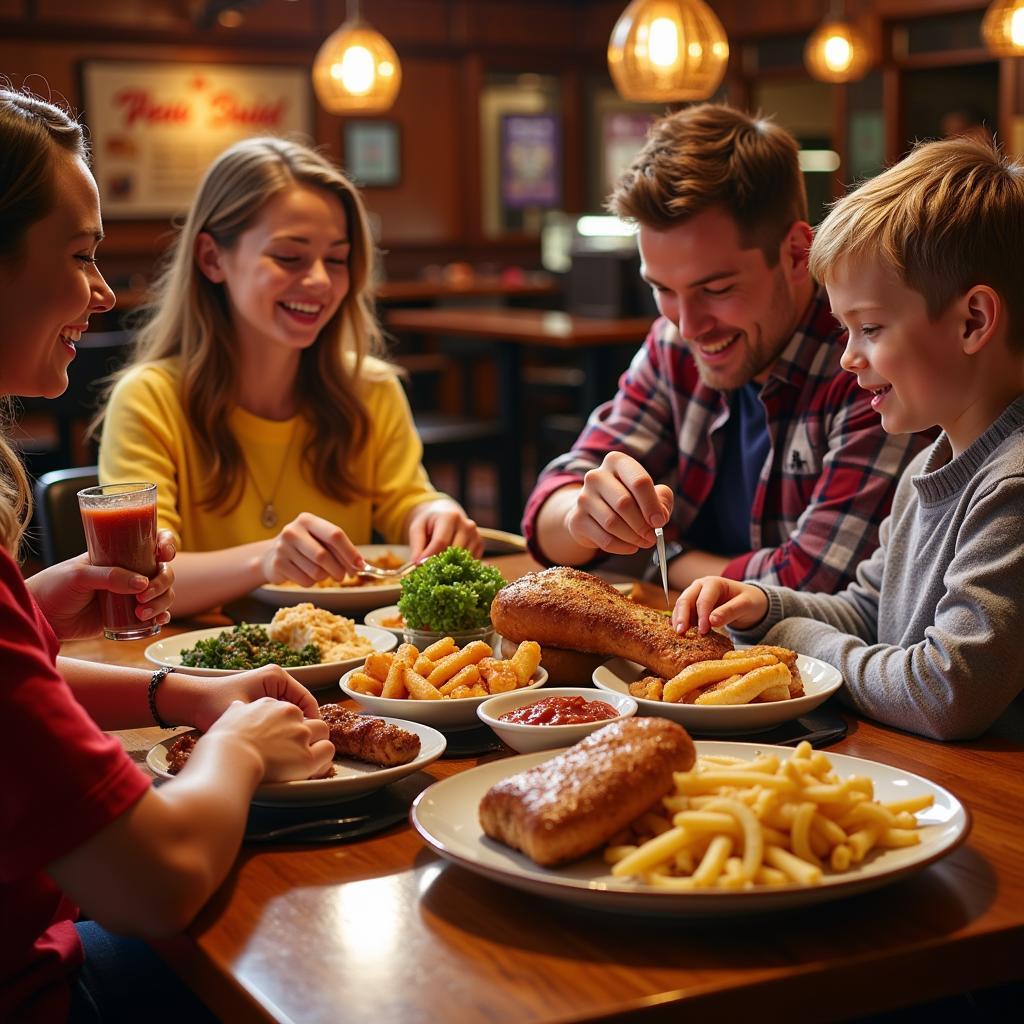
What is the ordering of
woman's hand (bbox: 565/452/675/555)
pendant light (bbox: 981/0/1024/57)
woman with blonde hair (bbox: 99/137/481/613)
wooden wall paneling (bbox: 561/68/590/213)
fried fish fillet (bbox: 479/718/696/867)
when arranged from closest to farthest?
fried fish fillet (bbox: 479/718/696/867)
woman's hand (bbox: 565/452/675/555)
woman with blonde hair (bbox: 99/137/481/613)
pendant light (bbox: 981/0/1024/57)
wooden wall paneling (bbox: 561/68/590/213)

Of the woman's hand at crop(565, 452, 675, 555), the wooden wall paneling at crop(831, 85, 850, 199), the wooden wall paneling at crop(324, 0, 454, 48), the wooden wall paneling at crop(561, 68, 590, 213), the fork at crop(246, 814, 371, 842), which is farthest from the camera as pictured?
the wooden wall paneling at crop(561, 68, 590, 213)

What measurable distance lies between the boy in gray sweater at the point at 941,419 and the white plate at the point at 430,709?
11.9 inches

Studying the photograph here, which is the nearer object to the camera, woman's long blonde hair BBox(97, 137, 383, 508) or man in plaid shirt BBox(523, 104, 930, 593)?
man in plaid shirt BBox(523, 104, 930, 593)

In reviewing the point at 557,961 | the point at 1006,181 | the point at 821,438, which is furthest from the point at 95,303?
the point at 821,438

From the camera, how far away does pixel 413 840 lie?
4.33 feet

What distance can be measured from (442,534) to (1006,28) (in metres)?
2.15

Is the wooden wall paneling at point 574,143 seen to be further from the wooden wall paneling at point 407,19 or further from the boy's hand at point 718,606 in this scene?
the boy's hand at point 718,606

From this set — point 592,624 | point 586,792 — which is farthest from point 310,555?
point 586,792

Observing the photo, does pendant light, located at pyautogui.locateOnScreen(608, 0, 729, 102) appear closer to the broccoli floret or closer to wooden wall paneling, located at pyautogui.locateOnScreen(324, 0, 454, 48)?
the broccoli floret

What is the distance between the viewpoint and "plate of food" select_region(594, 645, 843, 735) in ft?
5.01

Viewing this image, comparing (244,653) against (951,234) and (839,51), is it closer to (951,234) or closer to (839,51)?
(951,234)

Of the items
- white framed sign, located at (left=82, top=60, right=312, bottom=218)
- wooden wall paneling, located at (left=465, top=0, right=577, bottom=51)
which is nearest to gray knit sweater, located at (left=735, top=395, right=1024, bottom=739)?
white framed sign, located at (left=82, top=60, right=312, bottom=218)

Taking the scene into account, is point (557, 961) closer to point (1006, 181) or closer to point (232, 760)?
point (232, 760)

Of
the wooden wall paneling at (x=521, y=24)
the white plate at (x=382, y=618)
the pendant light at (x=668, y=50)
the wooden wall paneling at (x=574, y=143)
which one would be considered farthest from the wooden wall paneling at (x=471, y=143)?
the white plate at (x=382, y=618)
